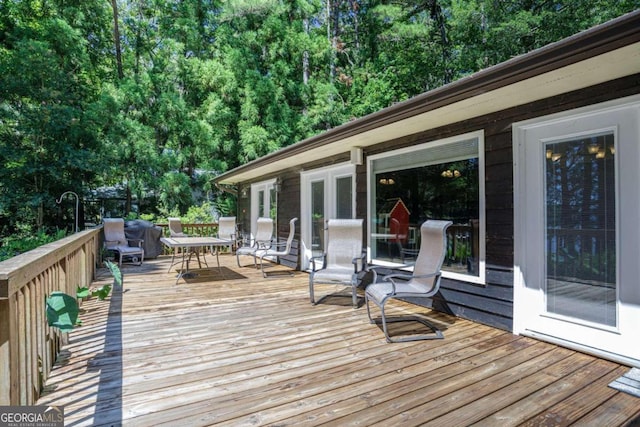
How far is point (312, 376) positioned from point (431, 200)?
8.83 ft

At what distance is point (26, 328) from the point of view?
1948 mm

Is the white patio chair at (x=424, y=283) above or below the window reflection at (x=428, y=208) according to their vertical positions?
below

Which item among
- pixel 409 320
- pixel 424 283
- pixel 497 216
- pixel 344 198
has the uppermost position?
pixel 344 198

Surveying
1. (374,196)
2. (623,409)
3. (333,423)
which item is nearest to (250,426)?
(333,423)

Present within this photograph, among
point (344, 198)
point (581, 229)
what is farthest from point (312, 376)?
point (344, 198)

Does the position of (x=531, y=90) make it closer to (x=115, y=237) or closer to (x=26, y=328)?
(x=26, y=328)

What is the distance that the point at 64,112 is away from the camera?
11.0 metres

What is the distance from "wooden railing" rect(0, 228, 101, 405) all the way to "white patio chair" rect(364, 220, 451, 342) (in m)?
2.42

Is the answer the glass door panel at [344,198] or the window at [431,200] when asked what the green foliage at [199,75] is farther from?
the window at [431,200]

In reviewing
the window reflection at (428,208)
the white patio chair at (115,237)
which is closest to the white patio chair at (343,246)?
the window reflection at (428,208)

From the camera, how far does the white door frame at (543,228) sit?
2609 mm

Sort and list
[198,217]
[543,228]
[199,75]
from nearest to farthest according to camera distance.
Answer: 1. [543,228]
2. [198,217]
3. [199,75]

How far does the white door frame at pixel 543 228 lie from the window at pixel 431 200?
0.42m

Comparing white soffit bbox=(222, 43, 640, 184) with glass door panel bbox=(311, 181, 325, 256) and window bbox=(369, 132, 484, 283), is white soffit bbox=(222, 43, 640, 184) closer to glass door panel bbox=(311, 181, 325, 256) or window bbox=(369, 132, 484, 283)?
window bbox=(369, 132, 484, 283)
